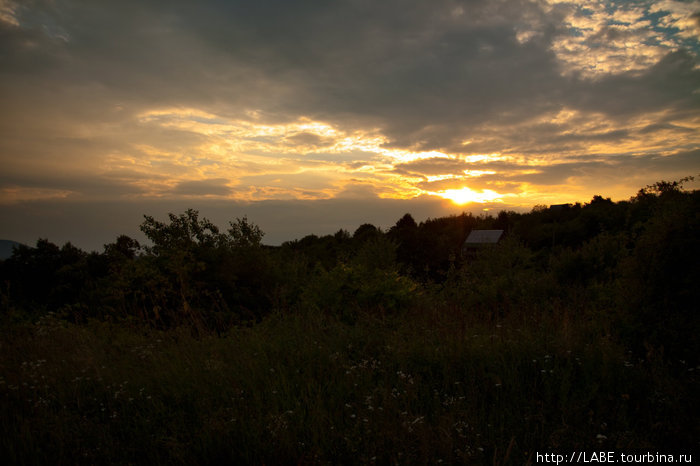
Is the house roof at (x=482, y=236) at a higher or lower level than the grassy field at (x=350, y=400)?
higher

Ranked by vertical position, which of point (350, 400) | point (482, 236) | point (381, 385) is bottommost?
point (350, 400)

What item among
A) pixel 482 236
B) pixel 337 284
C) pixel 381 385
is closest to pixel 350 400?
pixel 381 385

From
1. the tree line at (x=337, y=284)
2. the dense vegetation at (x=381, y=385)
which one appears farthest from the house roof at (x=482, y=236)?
the dense vegetation at (x=381, y=385)

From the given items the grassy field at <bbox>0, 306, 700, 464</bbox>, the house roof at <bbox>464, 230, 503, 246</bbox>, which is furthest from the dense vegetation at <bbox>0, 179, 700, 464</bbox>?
the house roof at <bbox>464, 230, 503, 246</bbox>

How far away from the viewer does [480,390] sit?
373 cm

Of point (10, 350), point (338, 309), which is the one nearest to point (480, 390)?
point (338, 309)

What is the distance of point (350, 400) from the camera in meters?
3.63

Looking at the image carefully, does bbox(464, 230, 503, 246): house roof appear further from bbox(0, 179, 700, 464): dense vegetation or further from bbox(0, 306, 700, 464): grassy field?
bbox(0, 306, 700, 464): grassy field

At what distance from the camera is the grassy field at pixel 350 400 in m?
2.97

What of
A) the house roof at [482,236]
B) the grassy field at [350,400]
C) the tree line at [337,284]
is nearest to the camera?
the grassy field at [350,400]

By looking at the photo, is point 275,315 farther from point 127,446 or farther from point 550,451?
point 550,451

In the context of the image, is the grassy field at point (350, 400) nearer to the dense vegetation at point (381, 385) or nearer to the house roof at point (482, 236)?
the dense vegetation at point (381, 385)

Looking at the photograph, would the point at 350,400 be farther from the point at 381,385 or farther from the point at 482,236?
the point at 482,236

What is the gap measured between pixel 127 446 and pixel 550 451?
354 centimetres
